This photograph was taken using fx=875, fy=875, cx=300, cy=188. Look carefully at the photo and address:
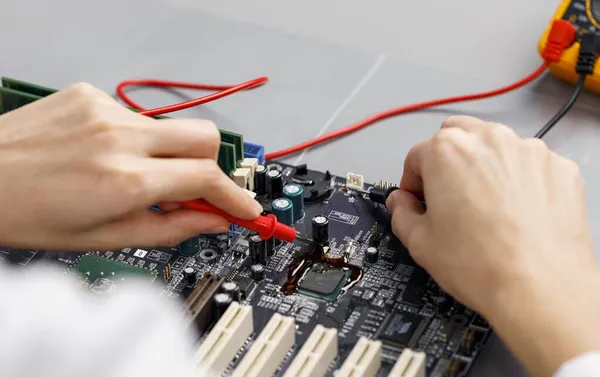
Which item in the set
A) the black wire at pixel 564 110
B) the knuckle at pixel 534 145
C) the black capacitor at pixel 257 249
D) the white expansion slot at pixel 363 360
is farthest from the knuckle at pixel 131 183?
the black wire at pixel 564 110

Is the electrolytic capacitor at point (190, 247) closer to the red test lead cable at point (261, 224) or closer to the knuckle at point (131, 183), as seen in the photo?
the red test lead cable at point (261, 224)

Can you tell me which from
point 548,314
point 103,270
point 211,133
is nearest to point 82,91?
point 211,133

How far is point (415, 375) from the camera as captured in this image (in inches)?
53.7

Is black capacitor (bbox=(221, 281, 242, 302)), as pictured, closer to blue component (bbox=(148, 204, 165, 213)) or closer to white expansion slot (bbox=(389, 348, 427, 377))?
blue component (bbox=(148, 204, 165, 213))

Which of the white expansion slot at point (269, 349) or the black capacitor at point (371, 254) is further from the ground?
the black capacitor at point (371, 254)

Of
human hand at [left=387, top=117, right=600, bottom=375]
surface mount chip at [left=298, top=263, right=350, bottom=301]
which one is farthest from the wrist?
surface mount chip at [left=298, top=263, right=350, bottom=301]

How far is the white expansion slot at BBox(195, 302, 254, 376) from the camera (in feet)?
4.60

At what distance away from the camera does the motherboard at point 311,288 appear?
1.45 m

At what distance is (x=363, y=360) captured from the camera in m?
1.41

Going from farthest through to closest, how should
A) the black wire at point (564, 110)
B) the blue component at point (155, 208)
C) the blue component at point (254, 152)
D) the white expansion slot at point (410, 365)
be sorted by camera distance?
the black wire at point (564, 110) < the blue component at point (254, 152) < the blue component at point (155, 208) < the white expansion slot at point (410, 365)

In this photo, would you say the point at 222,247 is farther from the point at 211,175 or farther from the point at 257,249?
the point at 211,175

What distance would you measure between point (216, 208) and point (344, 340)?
0.32 m

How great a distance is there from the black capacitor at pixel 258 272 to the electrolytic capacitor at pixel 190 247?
0.42ft


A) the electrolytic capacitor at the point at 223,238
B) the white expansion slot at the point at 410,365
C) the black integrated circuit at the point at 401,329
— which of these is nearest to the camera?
the white expansion slot at the point at 410,365
